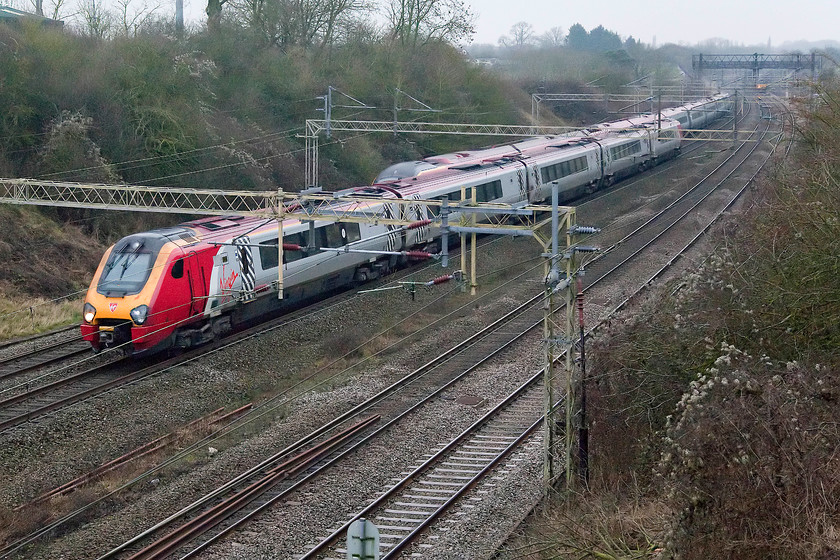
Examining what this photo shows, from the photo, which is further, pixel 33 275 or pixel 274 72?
pixel 274 72

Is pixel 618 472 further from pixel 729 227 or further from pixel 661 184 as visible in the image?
pixel 661 184

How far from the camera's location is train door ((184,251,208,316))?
18422 mm

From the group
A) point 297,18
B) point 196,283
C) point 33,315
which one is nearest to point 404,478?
point 196,283

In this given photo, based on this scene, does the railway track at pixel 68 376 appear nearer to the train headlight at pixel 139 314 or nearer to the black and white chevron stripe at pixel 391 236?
the train headlight at pixel 139 314

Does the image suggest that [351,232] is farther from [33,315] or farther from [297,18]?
[297,18]

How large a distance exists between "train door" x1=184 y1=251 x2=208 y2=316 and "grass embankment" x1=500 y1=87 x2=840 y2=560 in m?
7.96

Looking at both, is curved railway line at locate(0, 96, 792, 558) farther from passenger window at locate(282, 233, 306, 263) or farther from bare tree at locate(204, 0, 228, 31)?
bare tree at locate(204, 0, 228, 31)

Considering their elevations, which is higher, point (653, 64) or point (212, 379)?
point (653, 64)

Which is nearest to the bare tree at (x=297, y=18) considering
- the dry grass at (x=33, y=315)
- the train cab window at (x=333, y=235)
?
the dry grass at (x=33, y=315)

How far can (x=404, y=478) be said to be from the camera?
13547 mm

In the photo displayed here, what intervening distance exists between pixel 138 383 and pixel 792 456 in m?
12.0

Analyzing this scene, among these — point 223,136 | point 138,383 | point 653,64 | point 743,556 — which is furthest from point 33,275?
point 653,64

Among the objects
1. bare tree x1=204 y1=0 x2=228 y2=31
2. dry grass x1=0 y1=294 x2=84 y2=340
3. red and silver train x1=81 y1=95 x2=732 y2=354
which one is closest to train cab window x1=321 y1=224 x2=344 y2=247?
red and silver train x1=81 y1=95 x2=732 y2=354

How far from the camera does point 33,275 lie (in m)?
25.0
